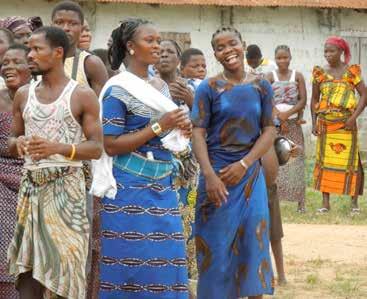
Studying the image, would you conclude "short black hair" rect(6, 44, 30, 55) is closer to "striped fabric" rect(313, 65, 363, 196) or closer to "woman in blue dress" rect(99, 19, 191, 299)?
"woman in blue dress" rect(99, 19, 191, 299)

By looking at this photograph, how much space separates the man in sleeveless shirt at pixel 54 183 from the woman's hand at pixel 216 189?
827 mm

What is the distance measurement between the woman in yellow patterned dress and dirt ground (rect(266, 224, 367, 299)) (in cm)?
140

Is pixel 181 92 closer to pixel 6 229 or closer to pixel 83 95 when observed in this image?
pixel 6 229

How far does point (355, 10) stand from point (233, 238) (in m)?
16.8

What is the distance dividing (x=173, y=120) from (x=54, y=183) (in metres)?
0.74

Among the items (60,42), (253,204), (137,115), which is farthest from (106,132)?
(253,204)

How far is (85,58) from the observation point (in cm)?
658

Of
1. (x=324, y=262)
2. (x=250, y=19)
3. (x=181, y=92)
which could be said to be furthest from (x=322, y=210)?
(x=250, y=19)

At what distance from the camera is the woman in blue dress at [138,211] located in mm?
5785

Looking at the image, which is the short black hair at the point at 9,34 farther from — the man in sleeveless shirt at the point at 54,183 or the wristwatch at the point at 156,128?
the wristwatch at the point at 156,128

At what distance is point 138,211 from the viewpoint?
5.80 m

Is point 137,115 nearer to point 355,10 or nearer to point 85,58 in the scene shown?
point 85,58

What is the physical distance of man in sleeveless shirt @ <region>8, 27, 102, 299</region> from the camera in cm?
552

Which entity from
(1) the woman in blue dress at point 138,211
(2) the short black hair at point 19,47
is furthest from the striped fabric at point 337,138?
(1) the woman in blue dress at point 138,211
